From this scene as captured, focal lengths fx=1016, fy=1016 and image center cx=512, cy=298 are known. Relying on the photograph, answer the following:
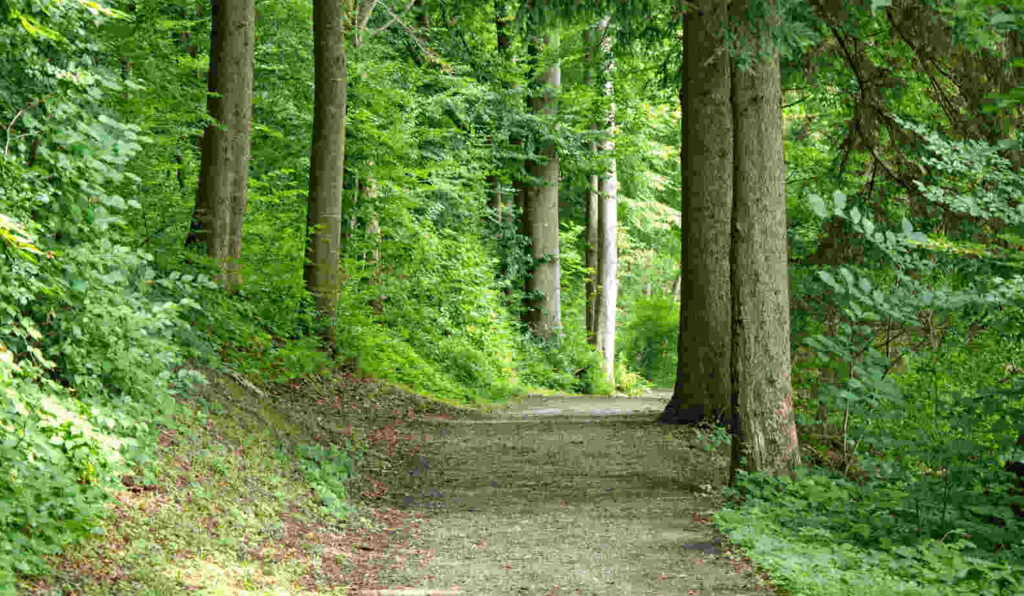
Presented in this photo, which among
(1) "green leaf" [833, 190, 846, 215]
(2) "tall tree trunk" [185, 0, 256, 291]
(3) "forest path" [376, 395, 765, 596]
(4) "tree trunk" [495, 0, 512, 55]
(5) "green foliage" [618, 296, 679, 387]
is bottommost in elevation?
(3) "forest path" [376, 395, 765, 596]

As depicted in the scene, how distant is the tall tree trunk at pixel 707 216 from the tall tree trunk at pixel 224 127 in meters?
5.46

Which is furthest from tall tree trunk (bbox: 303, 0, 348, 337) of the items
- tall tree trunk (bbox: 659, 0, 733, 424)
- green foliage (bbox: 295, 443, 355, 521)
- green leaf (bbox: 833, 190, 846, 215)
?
green leaf (bbox: 833, 190, 846, 215)

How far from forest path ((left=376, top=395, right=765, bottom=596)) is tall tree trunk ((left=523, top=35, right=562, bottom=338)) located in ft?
38.0

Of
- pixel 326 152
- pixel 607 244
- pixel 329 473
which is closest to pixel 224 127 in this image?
pixel 326 152

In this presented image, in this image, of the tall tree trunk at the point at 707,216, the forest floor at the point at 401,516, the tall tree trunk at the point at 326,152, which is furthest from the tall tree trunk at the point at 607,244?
the forest floor at the point at 401,516

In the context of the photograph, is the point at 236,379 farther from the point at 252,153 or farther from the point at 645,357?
the point at 645,357

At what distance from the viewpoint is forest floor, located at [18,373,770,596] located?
5.91 metres

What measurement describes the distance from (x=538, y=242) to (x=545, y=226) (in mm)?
454

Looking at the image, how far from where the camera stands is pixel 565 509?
8891 millimetres

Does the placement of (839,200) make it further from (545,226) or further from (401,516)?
(545,226)

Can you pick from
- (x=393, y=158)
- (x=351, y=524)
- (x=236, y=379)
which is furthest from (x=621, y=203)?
(x=351, y=524)

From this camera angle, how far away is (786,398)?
357 inches

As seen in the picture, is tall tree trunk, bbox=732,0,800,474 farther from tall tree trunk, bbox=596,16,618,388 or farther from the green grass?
tall tree trunk, bbox=596,16,618,388

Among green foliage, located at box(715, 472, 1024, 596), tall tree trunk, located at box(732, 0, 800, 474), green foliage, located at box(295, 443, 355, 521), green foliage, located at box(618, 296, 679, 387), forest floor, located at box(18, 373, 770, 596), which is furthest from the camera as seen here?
green foliage, located at box(618, 296, 679, 387)
